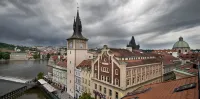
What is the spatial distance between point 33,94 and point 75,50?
22544mm

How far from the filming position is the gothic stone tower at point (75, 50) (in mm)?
37219

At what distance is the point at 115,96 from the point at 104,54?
934 cm

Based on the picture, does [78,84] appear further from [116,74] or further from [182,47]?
[182,47]

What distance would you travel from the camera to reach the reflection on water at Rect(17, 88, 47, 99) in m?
40.7

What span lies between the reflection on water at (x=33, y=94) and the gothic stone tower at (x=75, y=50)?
33.8ft

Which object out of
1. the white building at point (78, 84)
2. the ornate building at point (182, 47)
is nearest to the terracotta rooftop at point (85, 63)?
the white building at point (78, 84)

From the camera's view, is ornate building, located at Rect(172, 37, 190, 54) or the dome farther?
the dome

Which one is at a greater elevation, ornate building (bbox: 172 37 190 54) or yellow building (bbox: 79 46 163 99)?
ornate building (bbox: 172 37 190 54)

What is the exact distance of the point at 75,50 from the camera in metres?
37.1

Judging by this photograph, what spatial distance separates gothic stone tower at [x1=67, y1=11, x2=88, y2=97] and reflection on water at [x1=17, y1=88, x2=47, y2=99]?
33.8ft

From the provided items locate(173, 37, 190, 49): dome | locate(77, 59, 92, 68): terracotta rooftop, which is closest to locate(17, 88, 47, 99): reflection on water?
locate(77, 59, 92, 68): terracotta rooftop

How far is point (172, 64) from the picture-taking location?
157 ft

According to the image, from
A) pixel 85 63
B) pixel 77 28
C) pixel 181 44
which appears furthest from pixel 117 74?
pixel 181 44

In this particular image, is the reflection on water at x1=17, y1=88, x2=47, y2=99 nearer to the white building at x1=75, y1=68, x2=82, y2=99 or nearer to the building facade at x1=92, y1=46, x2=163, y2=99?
the white building at x1=75, y1=68, x2=82, y2=99
